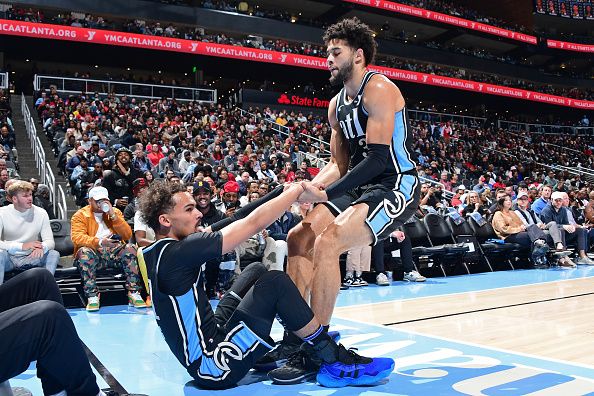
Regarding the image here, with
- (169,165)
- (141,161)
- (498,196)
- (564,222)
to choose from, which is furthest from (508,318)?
(169,165)

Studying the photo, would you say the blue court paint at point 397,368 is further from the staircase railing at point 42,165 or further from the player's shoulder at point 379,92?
the staircase railing at point 42,165

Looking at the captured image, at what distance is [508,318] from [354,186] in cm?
232

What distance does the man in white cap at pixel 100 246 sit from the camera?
537 cm

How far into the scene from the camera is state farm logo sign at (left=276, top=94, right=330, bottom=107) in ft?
78.2

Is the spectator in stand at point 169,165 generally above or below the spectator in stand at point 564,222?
above

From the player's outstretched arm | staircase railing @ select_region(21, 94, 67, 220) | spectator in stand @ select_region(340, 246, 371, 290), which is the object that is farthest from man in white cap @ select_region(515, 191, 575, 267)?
the player's outstretched arm

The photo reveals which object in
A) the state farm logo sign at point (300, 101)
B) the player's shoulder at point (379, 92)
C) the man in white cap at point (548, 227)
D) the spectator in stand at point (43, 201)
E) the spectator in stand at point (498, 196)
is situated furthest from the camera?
the state farm logo sign at point (300, 101)

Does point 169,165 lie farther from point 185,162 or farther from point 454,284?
point 454,284

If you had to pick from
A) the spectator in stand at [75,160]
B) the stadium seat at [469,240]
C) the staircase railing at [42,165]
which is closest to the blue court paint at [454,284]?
the stadium seat at [469,240]

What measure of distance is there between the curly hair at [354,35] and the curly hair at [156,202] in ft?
4.53

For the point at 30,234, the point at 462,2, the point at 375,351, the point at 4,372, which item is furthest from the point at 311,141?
the point at 462,2

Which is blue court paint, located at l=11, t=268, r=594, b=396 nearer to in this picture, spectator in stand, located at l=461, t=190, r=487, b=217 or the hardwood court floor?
the hardwood court floor

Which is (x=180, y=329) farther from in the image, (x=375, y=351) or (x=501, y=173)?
(x=501, y=173)

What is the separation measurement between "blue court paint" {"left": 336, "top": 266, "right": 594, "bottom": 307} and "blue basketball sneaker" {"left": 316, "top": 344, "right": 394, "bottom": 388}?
2.50 meters
